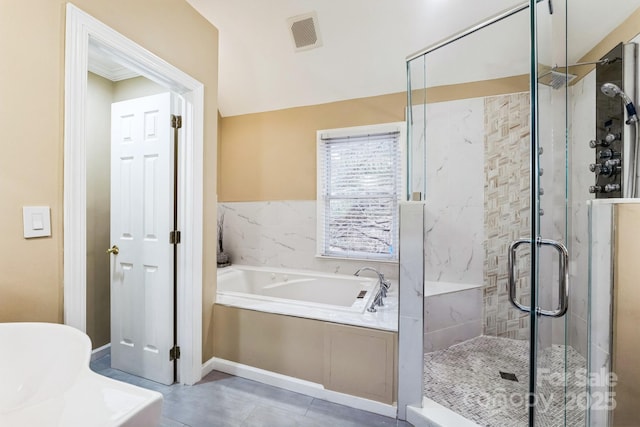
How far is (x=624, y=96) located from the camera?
1574 mm

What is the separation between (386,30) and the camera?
2.28m

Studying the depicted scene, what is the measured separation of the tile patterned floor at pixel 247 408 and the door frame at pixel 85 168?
0.52 ft

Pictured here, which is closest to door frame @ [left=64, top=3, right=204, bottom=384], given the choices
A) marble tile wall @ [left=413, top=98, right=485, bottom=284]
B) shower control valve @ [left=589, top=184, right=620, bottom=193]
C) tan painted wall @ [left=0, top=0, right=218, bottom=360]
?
→ tan painted wall @ [left=0, top=0, right=218, bottom=360]

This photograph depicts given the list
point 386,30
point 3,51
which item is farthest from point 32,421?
point 386,30

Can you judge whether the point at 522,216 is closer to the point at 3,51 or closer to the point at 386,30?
the point at 386,30

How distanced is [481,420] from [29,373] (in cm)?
200

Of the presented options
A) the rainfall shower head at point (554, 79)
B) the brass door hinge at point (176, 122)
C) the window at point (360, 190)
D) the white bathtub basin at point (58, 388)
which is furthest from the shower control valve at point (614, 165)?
the brass door hinge at point (176, 122)

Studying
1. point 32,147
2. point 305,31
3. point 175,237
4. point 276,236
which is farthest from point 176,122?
point 276,236

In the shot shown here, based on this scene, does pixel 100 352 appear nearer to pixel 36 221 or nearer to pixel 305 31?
pixel 36 221

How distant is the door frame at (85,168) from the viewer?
3.84 feet

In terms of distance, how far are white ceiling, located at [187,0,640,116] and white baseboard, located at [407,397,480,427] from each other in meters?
2.20

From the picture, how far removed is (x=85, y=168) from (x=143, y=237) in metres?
0.86

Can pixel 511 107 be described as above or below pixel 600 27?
below

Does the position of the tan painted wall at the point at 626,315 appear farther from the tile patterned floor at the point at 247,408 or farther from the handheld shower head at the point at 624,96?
the tile patterned floor at the point at 247,408
